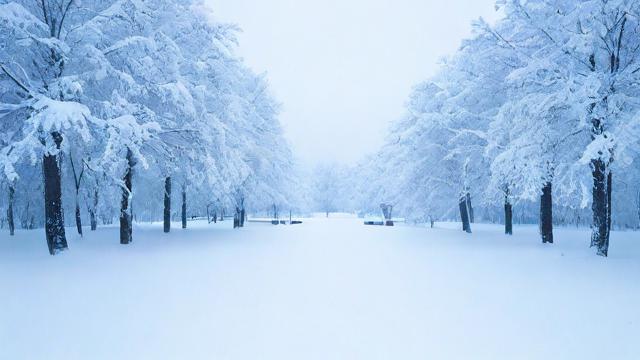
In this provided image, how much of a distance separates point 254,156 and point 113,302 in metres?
22.9

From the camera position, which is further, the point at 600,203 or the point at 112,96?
the point at 600,203

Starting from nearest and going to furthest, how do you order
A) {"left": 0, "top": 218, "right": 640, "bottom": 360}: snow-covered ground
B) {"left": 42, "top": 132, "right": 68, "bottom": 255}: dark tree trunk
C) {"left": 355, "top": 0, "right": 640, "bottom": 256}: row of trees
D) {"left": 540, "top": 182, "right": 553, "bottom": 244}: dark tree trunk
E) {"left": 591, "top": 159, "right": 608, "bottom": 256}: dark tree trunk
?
{"left": 0, "top": 218, "right": 640, "bottom": 360}: snow-covered ground
{"left": 355, "top": 0, "right": 640, "bottom": 256}: row of trees
{"left": 42, "top": 132, "right": 68, "bottom": 255}: dark tree trunk
{"left": 591, "top": 159, "right": 608, "bottom": 256}: dark tree trunk
{"left": 540, "top": 182, "right": 553, "bottom": 244}: dark tree trunk

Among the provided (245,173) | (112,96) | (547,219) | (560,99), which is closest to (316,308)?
(560,99)

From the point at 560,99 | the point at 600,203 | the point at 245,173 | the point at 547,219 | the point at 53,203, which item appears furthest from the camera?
the point at 547,219

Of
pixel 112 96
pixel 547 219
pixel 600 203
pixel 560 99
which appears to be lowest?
pixel 547 219

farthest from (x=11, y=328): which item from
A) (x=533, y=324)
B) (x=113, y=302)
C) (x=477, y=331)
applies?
(x=533, y=324)

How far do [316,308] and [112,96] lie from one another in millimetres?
9280

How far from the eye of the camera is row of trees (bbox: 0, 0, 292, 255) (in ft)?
37.3

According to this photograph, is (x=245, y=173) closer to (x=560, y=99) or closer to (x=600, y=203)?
(x=560, y=99)

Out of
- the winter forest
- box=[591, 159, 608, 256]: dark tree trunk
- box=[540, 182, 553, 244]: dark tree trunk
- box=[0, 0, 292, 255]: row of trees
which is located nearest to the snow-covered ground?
the winter forest

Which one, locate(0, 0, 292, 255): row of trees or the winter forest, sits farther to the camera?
locate(0, 0, 292, 255): row of trees

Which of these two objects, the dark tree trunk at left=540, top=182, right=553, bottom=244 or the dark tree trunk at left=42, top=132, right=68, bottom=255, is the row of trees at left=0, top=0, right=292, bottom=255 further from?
the dark tree trunk at left=540, top=182, right=553, bottom=244

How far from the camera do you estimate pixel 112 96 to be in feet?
42.0

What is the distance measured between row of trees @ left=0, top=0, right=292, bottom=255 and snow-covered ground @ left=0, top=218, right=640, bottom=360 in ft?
10.5
